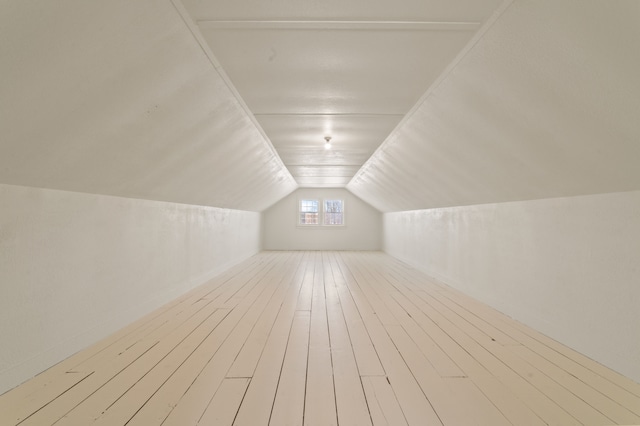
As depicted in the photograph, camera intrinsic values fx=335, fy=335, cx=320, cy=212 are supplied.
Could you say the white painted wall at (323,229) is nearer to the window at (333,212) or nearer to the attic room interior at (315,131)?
the window at (333,212)

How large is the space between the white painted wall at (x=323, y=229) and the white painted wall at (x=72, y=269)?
22.8ft

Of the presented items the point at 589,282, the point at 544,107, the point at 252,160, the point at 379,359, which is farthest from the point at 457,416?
the point at 252,160

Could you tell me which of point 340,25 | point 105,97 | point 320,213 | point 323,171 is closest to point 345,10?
point 340,25

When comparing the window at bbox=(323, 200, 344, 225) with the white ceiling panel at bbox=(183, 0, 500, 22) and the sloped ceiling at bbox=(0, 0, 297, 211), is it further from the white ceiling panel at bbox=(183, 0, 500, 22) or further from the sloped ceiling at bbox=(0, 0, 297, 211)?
the white ceiling panel at bbox=(183, 0, 500, 22)

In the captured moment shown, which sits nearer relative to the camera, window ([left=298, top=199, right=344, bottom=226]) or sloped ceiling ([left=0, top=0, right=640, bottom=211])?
sloped ceiling ([left=0, top=0, right=640, bottom=211])

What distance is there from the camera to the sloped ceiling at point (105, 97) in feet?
4.56

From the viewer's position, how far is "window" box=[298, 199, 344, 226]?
1124 centimetres

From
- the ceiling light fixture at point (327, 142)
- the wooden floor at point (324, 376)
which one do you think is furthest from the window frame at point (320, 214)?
the wooden floor at point (324, 376)

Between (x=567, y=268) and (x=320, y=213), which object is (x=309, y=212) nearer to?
(x=320, y=213)

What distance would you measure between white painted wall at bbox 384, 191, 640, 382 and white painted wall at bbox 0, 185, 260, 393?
378cm

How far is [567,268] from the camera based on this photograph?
8.97 feet

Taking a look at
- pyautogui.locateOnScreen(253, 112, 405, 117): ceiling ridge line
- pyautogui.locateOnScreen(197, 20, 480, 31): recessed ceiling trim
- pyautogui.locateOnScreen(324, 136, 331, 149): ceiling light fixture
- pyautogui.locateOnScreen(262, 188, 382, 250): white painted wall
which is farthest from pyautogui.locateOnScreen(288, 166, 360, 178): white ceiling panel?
pyautogui.locateOnScreen(197, 20, 480, 31): recessed ceiling trim

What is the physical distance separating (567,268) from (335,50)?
250cm

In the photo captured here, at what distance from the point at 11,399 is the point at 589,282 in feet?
12.5
